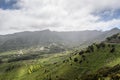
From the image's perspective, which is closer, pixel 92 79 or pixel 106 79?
pixel 106 79

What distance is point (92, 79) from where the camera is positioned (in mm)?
199500

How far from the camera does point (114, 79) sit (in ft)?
478

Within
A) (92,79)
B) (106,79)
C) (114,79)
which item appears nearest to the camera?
(114,79)

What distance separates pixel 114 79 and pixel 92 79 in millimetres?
55188

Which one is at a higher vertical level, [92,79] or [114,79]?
[114,79]

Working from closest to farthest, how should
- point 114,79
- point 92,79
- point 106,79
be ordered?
1. point 114,79
2. point 106,79
3. point 92,79

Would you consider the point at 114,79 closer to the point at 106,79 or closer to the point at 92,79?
the point at 106,79

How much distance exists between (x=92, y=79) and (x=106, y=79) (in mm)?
45074

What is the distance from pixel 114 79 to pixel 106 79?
410 inches

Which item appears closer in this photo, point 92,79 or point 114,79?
point 114,79

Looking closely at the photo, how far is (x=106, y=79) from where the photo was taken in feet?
510

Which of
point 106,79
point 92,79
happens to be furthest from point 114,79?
point 92,79
